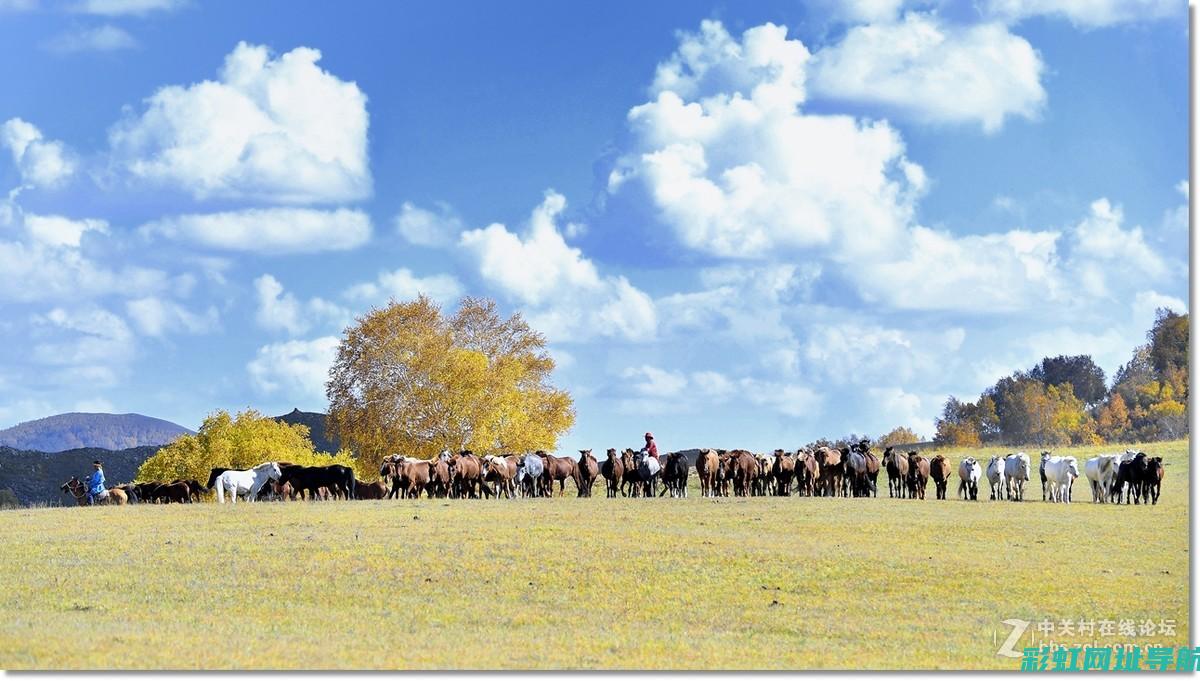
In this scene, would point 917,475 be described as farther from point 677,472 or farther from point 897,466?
point 677,472

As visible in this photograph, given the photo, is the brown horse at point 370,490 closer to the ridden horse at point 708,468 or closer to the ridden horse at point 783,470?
the ridden horse at point 708,468

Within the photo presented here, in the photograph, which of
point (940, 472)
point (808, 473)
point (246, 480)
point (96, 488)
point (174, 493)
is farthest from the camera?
point (174, 493)

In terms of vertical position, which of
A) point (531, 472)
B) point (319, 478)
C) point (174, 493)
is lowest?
point (174, 493)

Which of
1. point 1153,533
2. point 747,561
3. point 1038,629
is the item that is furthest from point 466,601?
point 1153,533

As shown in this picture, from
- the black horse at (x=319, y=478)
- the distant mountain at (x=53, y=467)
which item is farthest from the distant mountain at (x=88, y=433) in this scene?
the black horse at (x=319, y=478)

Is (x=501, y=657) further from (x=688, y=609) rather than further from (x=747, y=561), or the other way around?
(x=747, y=561)

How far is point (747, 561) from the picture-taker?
25.8m

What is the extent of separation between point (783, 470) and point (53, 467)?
297 ft

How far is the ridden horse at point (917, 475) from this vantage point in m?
46.5

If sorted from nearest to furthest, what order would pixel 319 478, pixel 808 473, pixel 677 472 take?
pixel 677 472, pixel 808 473, pixel 319 478

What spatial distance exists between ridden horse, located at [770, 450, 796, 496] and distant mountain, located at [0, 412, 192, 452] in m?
92.9

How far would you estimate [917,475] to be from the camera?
4681cm

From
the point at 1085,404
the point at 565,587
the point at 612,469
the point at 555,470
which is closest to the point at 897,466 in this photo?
the point at 612,469

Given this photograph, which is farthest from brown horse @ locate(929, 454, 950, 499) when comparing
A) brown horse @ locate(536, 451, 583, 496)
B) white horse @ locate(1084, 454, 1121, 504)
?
brown horse @ locate(536, 451, 583, 496)
